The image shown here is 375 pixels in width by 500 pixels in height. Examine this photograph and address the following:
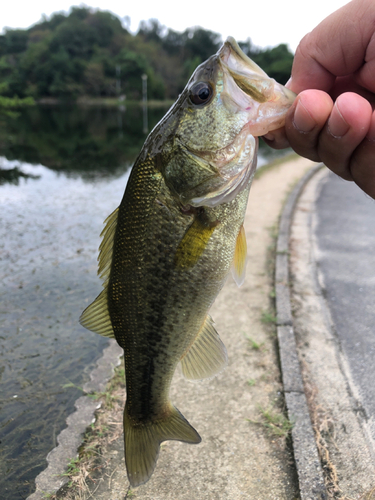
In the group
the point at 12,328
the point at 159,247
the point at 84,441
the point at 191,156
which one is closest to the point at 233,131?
the point at 191,156

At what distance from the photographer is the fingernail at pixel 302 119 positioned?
5.11 feet

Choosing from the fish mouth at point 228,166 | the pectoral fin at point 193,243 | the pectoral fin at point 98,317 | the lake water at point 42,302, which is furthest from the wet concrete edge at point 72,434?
the fish mouth at point 228,166

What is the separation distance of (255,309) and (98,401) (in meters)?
2.33

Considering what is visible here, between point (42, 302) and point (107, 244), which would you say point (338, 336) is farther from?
point (42, 302)

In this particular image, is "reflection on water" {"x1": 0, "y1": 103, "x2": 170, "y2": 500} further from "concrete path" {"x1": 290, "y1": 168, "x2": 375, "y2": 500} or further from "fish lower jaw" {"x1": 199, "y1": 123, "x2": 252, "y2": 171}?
"fish lower jaw" {"x1": 199, "y1": 123, "x2": 252, "y2": 171}

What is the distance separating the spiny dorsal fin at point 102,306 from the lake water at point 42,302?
184 centimetres

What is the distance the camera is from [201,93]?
5.33ft

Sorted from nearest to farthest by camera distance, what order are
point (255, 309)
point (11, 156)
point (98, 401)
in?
point (98, 401), point (255, 309), point (11, 156)

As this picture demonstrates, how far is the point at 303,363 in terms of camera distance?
3705 mm

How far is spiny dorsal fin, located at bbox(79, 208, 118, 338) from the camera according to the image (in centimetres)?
182

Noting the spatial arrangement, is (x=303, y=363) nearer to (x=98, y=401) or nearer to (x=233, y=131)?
(x=98, y=401)

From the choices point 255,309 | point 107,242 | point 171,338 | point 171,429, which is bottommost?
point 255,309

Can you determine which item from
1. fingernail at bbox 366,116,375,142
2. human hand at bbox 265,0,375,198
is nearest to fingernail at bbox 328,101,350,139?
human hand at bbox 265,0,375,198

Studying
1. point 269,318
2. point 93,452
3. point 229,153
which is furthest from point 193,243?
point 269,318
